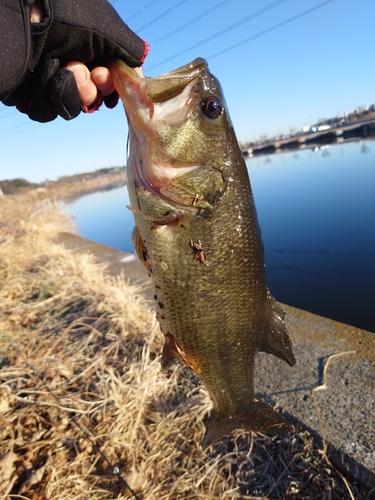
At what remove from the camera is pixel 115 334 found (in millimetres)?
3885

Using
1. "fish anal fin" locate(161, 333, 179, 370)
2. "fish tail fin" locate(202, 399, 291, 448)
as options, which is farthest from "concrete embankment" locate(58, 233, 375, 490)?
"fish anal fin" locate(161, 333, 179, 370)

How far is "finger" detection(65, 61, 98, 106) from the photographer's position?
1830 millimetres

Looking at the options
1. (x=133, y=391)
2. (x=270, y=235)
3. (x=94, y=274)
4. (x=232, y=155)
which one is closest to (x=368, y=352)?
(x=133, y=391)

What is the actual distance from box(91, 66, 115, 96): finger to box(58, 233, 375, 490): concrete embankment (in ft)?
9.43

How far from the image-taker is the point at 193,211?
1.84m

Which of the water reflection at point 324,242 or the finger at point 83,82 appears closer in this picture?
the finger at point 83,82

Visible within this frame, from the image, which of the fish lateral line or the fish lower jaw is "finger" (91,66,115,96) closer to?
the fish lower jaw

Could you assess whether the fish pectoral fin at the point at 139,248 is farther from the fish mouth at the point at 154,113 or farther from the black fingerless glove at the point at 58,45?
the black fingerless glove at the point at 58,45

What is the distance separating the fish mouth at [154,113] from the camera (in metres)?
1.69

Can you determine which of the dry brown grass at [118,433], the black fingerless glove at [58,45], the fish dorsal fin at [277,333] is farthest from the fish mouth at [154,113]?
the dry brown grass at [118,433]

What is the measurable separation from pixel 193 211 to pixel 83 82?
0.98m

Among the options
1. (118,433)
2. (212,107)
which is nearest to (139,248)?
(212,107)

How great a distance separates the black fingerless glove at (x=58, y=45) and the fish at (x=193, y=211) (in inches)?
6.2

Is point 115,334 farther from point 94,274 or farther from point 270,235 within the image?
point 270,235
